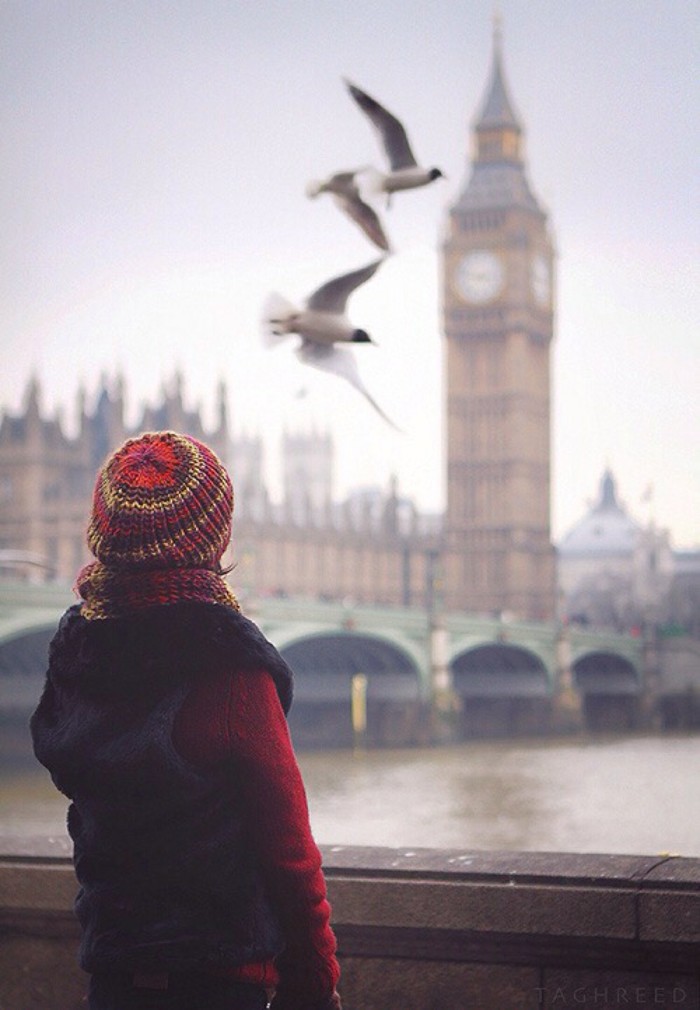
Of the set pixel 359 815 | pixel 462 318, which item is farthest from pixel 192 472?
pixel 462 318

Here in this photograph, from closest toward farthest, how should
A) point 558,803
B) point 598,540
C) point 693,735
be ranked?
point 558,803 < point 693,735 < point 598,540

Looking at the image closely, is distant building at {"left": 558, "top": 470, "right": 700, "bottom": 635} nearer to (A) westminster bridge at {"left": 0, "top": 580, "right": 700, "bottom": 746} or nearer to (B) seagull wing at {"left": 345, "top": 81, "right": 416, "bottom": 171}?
(A) westminster bridge at {"left": 0, "top": 580, "right": 700, "bottom": 746}

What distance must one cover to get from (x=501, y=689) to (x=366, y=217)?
25.6 meters

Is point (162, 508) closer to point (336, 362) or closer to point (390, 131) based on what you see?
point (336, 362)

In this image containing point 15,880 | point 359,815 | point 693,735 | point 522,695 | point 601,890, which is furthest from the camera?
point 522,695

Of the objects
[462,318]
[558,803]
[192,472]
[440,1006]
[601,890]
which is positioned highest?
[462,318]

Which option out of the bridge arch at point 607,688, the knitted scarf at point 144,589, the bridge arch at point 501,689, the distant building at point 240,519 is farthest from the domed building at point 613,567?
the knitted scarf at point 144,589

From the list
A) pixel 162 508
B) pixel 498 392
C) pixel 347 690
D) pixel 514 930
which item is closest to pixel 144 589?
pixel 162 508

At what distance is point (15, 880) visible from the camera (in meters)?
2.38

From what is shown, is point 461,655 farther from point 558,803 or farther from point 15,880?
point 15,880

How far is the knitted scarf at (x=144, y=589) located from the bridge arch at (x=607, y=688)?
20822 mm

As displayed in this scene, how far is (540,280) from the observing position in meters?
30.9

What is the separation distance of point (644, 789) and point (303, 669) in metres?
8.80

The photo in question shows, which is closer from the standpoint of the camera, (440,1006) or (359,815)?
(440,1006)
